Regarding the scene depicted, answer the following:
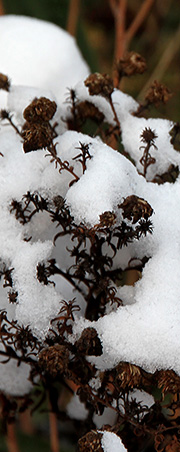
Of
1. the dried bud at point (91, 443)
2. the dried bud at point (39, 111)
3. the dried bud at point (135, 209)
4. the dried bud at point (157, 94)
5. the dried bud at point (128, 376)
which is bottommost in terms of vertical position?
the dried bud at point (91, 443)

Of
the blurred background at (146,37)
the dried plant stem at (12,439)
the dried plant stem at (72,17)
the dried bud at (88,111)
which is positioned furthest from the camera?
the blurred background at (146,37)

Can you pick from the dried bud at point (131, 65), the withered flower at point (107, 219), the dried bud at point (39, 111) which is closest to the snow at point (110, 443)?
the withered flower at point (107, 219)

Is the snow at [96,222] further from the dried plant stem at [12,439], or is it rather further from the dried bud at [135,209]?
the dried plant stem at [12,439]

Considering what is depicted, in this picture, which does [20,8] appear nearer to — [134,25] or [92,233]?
[134,25]

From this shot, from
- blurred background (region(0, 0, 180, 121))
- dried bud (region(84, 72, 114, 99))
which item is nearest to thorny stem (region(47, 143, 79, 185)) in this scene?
dried bud (region(84, 72, 114, 99))

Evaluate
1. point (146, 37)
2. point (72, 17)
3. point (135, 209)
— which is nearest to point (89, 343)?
point (135, 209)

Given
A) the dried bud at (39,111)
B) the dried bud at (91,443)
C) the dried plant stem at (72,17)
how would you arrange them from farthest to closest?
the dried plant stem at (72,17) → the dried bud at (39,111) → the dried bud at (91,443)

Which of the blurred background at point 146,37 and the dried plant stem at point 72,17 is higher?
the blurred background at point 146,37
